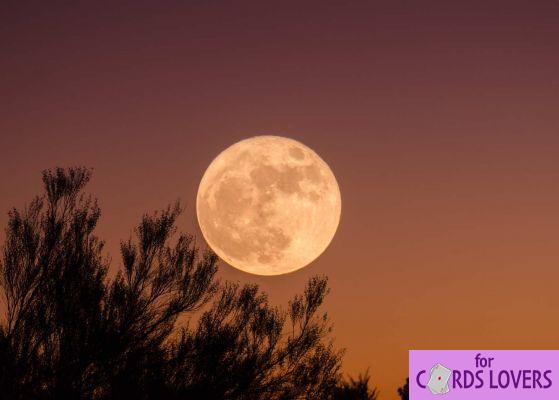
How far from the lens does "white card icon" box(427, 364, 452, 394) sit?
1909 centimetres

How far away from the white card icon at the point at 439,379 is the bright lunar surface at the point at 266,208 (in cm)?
511

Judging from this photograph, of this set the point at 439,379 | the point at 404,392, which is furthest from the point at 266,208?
the point at 404,392

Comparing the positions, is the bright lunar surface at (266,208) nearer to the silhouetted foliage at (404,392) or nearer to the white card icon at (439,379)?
the white card icon at (439,379)

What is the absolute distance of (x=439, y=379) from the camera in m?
19.2

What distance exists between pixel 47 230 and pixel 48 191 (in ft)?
2.85

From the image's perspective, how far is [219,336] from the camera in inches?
672

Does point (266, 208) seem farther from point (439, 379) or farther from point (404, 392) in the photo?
point (404, 392)

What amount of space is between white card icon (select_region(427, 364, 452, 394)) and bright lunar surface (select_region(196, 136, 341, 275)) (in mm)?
5110

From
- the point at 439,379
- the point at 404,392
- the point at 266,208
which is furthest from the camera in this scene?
the point at 404,392

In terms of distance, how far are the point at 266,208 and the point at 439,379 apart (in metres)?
6.98

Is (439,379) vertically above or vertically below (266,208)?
below

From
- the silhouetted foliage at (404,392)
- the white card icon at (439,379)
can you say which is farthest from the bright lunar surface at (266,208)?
the silhouetted foliage at (404,392)

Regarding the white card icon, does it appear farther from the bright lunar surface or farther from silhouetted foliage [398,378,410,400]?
silhouetted foliage [398,378,410,400]

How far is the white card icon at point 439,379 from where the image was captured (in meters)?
19.1
